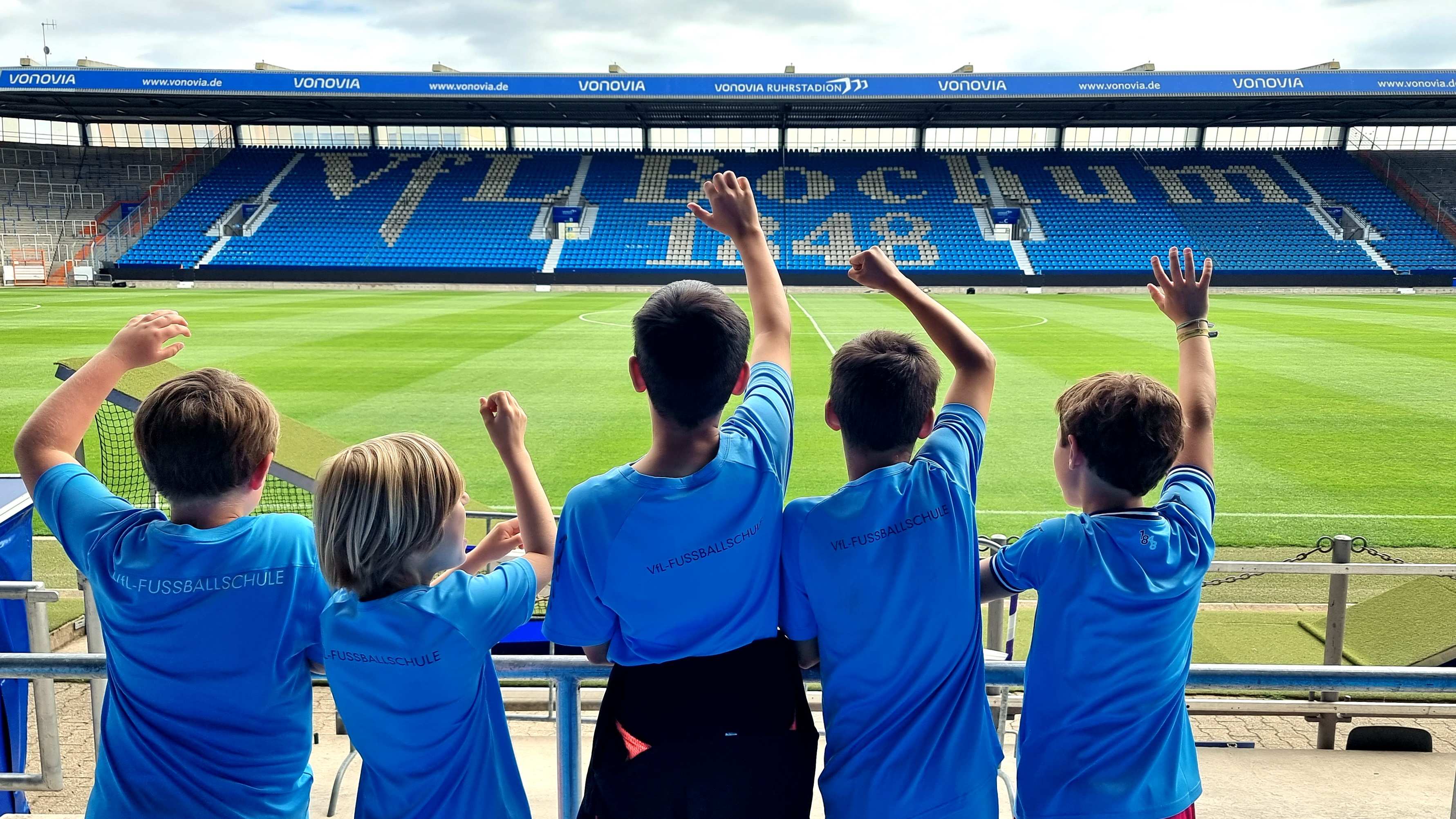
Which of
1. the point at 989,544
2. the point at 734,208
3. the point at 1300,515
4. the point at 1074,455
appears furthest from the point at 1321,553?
the point at 734,208

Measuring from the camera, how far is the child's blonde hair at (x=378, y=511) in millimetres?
1730

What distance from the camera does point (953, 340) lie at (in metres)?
2.26

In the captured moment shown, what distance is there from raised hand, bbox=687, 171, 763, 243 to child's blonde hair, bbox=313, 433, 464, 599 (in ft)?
3.55

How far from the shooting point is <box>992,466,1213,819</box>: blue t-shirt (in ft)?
6.31

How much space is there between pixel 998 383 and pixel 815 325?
9.20 metres

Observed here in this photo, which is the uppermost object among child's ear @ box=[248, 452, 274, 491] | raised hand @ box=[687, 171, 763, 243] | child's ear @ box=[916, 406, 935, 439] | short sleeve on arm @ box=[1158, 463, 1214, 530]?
raised hand @ box=[687, 171, 763, 243]

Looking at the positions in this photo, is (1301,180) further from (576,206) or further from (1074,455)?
Answer: (1074,455)

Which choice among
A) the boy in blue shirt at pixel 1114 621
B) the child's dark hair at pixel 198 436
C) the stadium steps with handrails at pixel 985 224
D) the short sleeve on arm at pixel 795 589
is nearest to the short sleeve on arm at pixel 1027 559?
the boy in blue shirt at pixel 1114 621

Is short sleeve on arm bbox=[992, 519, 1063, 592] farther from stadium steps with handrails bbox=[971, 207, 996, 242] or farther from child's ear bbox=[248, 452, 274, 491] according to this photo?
stadium steps with handrails bbox=[971, 207, 996, 242]

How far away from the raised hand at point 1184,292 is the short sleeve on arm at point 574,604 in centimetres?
173

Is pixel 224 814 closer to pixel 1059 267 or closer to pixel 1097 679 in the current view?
pixel 1097 679

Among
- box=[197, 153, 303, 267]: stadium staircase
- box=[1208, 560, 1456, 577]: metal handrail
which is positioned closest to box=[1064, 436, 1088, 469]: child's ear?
box=[1208, 560, 1456, 577]: metal handrail

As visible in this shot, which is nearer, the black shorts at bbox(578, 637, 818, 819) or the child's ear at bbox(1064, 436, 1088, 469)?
the black shorts at bbox(578, 637, 818, 819)

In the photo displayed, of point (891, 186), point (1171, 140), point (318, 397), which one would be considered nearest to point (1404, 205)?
point (1171, 140)
